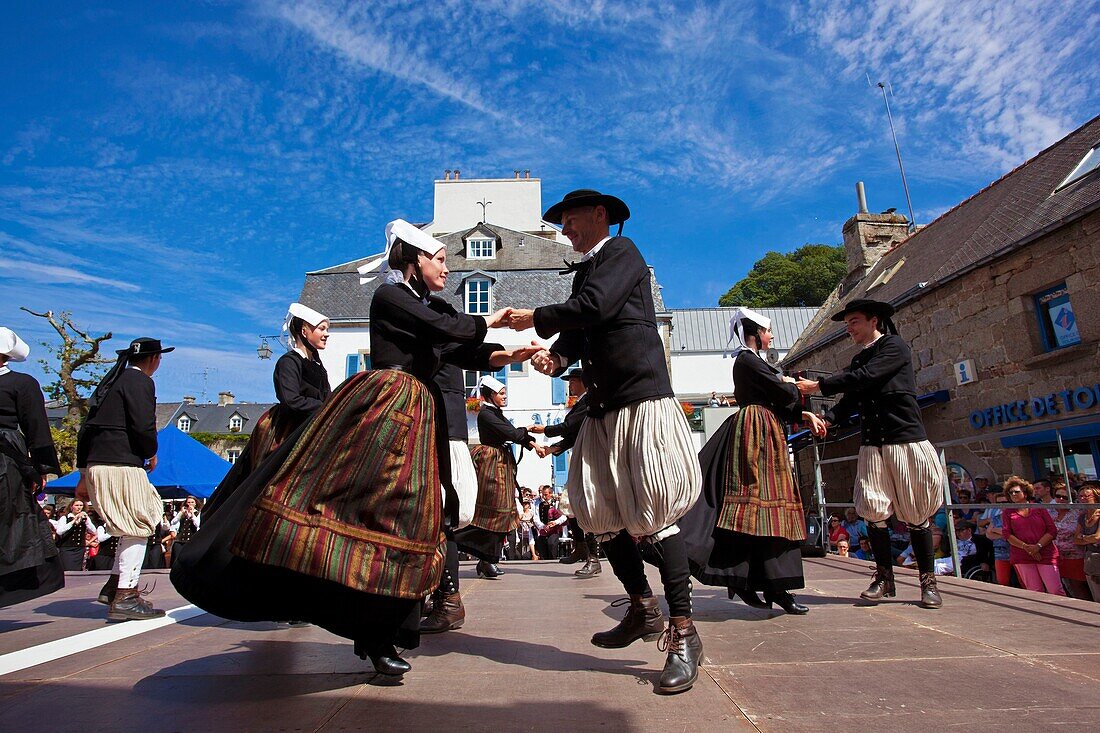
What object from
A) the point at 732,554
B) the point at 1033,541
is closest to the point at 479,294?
the point at 1033,541

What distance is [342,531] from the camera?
7.77ft

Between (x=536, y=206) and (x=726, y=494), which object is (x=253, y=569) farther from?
(x=536, y=206)

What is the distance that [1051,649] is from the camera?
3.06 m

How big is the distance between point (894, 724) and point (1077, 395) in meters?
10.9

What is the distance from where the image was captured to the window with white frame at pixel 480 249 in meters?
31.6

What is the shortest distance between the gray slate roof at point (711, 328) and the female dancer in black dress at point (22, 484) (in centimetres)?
3398

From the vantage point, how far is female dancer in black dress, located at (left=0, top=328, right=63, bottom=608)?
4098mm

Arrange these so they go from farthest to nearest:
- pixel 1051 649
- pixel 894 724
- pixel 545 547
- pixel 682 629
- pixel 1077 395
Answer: pixel 545 547
pixel 1077 395
pixel 1051 649
pixel 682 629
pixel 894 724

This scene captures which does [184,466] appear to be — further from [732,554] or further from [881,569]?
[881,569]

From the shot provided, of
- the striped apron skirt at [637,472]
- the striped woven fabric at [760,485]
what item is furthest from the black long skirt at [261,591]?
the striped woven fabric at [760,485]

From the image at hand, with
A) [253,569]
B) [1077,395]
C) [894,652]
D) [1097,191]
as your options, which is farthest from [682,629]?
[1097,191]

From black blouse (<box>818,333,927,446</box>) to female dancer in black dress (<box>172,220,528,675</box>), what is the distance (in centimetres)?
305

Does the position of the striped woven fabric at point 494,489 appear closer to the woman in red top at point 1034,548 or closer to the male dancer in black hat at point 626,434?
the male dancer in black hat at point 626,434

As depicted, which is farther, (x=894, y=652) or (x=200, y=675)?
(x=894, y=652)
